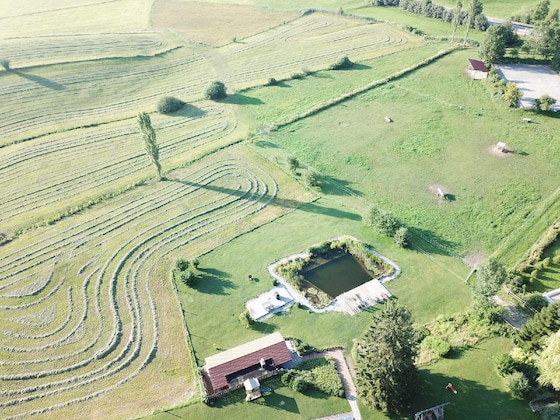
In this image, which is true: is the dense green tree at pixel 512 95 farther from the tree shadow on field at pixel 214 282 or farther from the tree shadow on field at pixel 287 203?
the tree shadow on field at pixel 214 282

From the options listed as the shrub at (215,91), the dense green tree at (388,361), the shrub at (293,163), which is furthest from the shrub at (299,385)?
the shrub at (215,91)

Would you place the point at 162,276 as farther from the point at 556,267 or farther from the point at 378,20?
the point at 378,20

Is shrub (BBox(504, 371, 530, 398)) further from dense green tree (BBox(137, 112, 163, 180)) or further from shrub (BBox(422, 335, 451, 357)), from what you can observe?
dense green tree (BBox(137, 112, 163, 180))

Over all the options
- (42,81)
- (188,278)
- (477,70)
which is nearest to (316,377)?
(188,278)

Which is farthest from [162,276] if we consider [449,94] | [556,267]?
Result: [449,94]

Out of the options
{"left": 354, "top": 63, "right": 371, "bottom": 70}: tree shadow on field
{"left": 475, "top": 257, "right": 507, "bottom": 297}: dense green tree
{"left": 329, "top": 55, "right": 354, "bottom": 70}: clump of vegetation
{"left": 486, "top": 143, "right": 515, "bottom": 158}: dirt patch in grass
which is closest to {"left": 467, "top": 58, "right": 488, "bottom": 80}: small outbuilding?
{"left": 354, "top": 63, "right": 371, "bottom": 70}: tree shadow on field

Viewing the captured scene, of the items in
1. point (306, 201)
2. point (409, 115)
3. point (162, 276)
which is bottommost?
point (162, 276)

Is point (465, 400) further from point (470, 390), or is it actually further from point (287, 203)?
point (287, 203)

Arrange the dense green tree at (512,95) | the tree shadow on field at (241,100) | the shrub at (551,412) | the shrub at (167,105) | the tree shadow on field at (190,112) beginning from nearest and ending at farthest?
the shrub at (551,412)
the dense green tree at (512,95)
the tree shadow on field at (190,112)
the shrub at (167,105)
the tree shadow on field at (241,100)

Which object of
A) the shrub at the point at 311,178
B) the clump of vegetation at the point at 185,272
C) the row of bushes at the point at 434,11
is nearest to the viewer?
the clump of vegetation at the point at 185,272
